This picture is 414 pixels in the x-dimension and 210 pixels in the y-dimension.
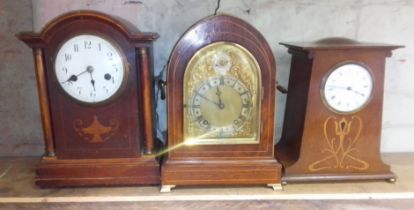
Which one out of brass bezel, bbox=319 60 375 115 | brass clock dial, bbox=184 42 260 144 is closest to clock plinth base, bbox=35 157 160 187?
brass clock dial, bbox=184 42 260 144

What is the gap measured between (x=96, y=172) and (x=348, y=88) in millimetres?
735

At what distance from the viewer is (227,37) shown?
2.97 feet

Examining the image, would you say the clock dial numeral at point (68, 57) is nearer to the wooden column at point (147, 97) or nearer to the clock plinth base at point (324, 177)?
the wooden column at point (147, 97)

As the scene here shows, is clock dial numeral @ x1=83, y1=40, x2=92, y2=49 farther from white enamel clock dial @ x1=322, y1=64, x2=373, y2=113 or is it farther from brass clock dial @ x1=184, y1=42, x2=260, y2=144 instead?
white enamel clock dial @ x1=322, y1=64, x2=373, y2=113

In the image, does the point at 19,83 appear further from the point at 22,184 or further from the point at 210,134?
the point at 210,134

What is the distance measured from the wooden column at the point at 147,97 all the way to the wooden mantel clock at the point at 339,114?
39 centimetres

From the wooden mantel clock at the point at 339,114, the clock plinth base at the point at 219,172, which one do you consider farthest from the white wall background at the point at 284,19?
the clock plinth base at the point at 219,172

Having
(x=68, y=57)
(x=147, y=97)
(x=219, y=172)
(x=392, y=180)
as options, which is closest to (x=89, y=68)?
(x=68, y=57)

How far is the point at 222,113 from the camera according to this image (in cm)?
97

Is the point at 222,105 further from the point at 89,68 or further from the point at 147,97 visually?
the point at 89,68

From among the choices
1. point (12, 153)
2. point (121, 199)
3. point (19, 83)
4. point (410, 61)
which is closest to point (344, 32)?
point (410, 61)

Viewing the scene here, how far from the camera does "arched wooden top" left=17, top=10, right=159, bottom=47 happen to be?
0.89 metres

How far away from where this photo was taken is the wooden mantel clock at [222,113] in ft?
3.03

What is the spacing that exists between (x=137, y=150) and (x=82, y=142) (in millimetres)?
152
